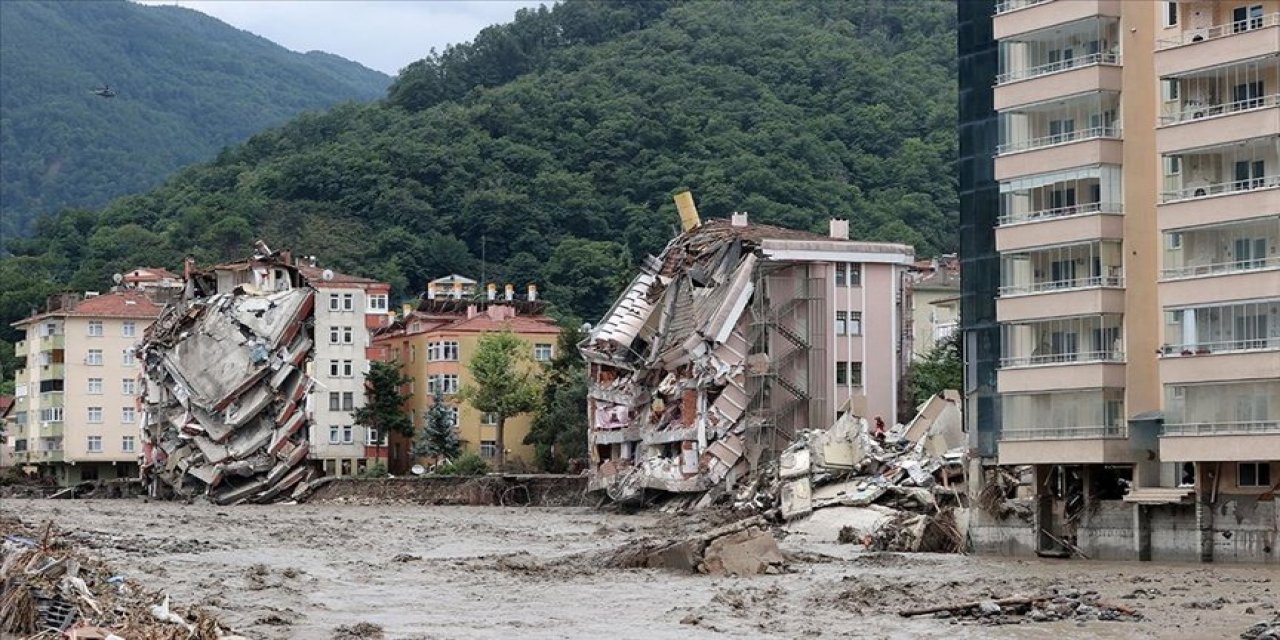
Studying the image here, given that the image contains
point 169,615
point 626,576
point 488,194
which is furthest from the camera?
point 488,194

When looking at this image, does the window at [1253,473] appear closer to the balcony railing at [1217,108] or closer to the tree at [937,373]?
the balcony railing at [1217,108]

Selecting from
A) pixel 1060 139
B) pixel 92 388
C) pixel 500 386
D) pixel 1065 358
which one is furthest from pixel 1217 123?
pixel 92 388

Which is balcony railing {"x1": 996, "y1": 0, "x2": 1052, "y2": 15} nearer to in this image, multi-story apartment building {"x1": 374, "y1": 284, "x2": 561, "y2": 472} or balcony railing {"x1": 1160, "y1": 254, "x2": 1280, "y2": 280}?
balcony railing {"x1": 1160, "y1": 254, "x2": 1280, "y2": 280}

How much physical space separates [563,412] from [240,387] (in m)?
20.0

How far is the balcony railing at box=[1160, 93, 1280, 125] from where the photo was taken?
5812cm

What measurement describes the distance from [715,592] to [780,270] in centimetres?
5089

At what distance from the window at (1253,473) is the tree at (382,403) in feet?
266

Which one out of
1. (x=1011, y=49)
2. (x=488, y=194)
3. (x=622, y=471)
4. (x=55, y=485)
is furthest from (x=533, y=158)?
(x=1011, y=49)

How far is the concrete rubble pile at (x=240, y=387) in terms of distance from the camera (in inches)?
5148

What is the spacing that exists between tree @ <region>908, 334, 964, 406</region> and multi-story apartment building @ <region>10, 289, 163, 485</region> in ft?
220

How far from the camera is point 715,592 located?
171 feet

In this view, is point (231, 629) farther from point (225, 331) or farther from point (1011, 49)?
point (225, 331)

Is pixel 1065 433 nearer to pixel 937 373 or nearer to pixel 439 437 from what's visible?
pixel 937 373

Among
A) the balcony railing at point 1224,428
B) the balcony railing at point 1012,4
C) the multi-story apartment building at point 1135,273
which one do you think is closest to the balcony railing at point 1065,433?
the multi-story apartment building at point 1135,273
